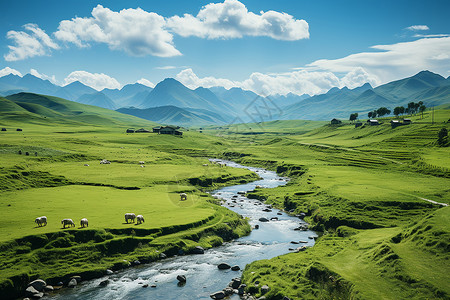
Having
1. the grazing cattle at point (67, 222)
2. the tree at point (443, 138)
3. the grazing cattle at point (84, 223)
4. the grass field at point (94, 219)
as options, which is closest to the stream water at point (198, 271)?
the grass field at point (94, 219)

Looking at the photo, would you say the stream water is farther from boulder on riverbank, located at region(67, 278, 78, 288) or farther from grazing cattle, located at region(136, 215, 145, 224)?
grazing cattle, located at region(136, 215, 145, 224)

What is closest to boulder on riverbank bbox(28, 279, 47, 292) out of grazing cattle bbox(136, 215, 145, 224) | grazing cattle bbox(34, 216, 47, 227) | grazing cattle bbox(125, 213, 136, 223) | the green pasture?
the green pasture

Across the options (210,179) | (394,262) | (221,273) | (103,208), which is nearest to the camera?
(394,262)

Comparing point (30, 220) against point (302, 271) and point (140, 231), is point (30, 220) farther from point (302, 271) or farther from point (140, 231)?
point (302, 271)

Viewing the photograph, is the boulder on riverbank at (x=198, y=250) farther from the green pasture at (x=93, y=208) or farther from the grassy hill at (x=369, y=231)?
the grassy hill at (x=369, y=231)

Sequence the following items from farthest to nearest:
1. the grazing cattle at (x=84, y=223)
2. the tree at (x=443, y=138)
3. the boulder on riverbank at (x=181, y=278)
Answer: the tree at (x=443, y=138)
the grazing cattle at (x=84, y=223)
the boulder on riverbank at (x=181, y=278)

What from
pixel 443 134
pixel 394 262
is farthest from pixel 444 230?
pixel 443 134

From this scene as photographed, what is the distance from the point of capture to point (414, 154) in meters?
126

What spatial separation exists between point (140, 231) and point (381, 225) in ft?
138

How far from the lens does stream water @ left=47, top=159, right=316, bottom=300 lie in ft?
121

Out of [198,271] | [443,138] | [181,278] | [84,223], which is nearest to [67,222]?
[84,223]

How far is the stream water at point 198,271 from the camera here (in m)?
36.9

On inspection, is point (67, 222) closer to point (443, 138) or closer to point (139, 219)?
point (139, 219)

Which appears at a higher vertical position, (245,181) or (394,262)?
(394,262)
